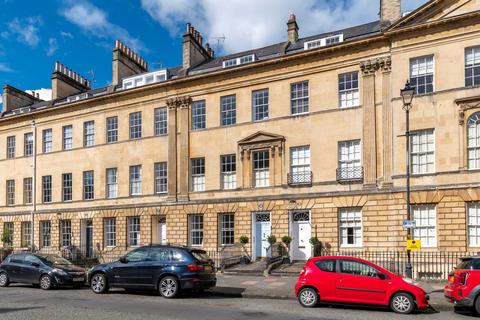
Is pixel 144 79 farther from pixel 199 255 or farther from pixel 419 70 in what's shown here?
pixel 199 255

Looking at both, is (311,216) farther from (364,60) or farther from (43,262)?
(43,262)

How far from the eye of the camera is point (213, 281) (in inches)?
672

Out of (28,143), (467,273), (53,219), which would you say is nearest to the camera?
(467,273)

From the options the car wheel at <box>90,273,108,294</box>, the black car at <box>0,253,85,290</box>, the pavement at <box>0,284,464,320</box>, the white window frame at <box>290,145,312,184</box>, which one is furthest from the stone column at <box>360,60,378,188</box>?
the black car at <box>0,253,85,290</box>

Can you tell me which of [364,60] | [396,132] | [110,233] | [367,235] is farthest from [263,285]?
[110,233]

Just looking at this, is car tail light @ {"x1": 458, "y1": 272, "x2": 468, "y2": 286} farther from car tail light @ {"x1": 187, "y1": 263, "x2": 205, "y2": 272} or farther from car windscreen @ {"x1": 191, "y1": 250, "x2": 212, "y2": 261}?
car windscreen @ {"x1": 191, "y1": 250, "x2": 212, "y2": 261}

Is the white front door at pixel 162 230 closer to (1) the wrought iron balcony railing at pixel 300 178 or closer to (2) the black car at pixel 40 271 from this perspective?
(1) the wrought iron balcony railing at pixel 300 178

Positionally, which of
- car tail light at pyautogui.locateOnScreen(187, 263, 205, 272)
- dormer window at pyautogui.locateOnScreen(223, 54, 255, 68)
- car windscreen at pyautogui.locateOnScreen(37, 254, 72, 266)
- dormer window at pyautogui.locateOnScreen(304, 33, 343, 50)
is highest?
dormer window at pyautogui.locateOnScreen(304, 33, 343, 50)

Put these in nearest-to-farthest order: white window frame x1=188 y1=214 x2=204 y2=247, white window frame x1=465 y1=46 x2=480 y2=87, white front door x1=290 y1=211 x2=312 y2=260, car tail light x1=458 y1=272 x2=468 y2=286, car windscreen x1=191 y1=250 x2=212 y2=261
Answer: car tail light x1=458 y1=272 x2=468 y2=286
car windscreen x1=191 y1=250 x2=212 y2=261
white window frame x1=465 y1=46 x2=480 y2=87
white front door x1=290 y1=211 x2=312 y2=260
white window frame x1=188 y1=214 x2=204 y2=247

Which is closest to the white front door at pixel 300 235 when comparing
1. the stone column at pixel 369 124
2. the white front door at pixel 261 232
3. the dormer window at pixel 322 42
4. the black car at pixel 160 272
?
the white front door at pixel 261 232

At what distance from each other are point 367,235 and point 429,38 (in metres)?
9.81

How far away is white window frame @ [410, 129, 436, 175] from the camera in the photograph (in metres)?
23.3

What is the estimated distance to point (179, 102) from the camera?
1219 inches

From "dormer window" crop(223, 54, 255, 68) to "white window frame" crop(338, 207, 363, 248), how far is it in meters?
10.4
